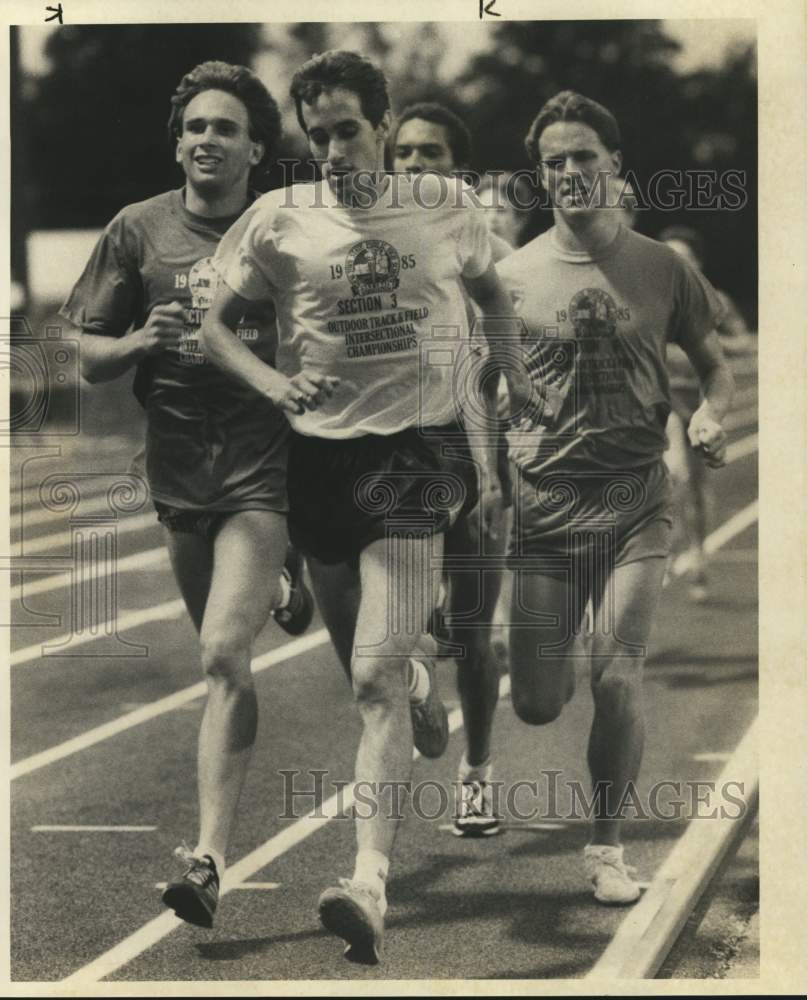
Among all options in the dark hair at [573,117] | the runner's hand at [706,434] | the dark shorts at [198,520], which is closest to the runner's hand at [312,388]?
the dark shorts at [198,520]

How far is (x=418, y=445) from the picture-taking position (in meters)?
7.94

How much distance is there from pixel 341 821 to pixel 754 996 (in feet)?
5.21

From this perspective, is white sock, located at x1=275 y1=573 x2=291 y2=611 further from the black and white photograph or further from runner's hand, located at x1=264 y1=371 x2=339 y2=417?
runner's hand, located at x1=264 y1=371 x2=339 y2=417

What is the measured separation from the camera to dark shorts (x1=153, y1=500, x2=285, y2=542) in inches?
314

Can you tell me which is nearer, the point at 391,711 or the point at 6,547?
the point at 391,711

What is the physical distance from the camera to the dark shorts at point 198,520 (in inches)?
314

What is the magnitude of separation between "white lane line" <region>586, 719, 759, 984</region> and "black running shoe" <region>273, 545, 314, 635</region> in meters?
1.54

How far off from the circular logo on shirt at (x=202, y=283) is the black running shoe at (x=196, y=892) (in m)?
1.88

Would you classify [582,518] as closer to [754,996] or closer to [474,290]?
[474,290]

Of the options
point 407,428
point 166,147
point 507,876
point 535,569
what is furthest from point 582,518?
point 166,147

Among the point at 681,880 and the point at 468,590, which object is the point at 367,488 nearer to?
the point at 468,590

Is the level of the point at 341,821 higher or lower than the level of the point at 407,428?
lower

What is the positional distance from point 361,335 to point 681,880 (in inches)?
88.6

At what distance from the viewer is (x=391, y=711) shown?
25.0 feet
